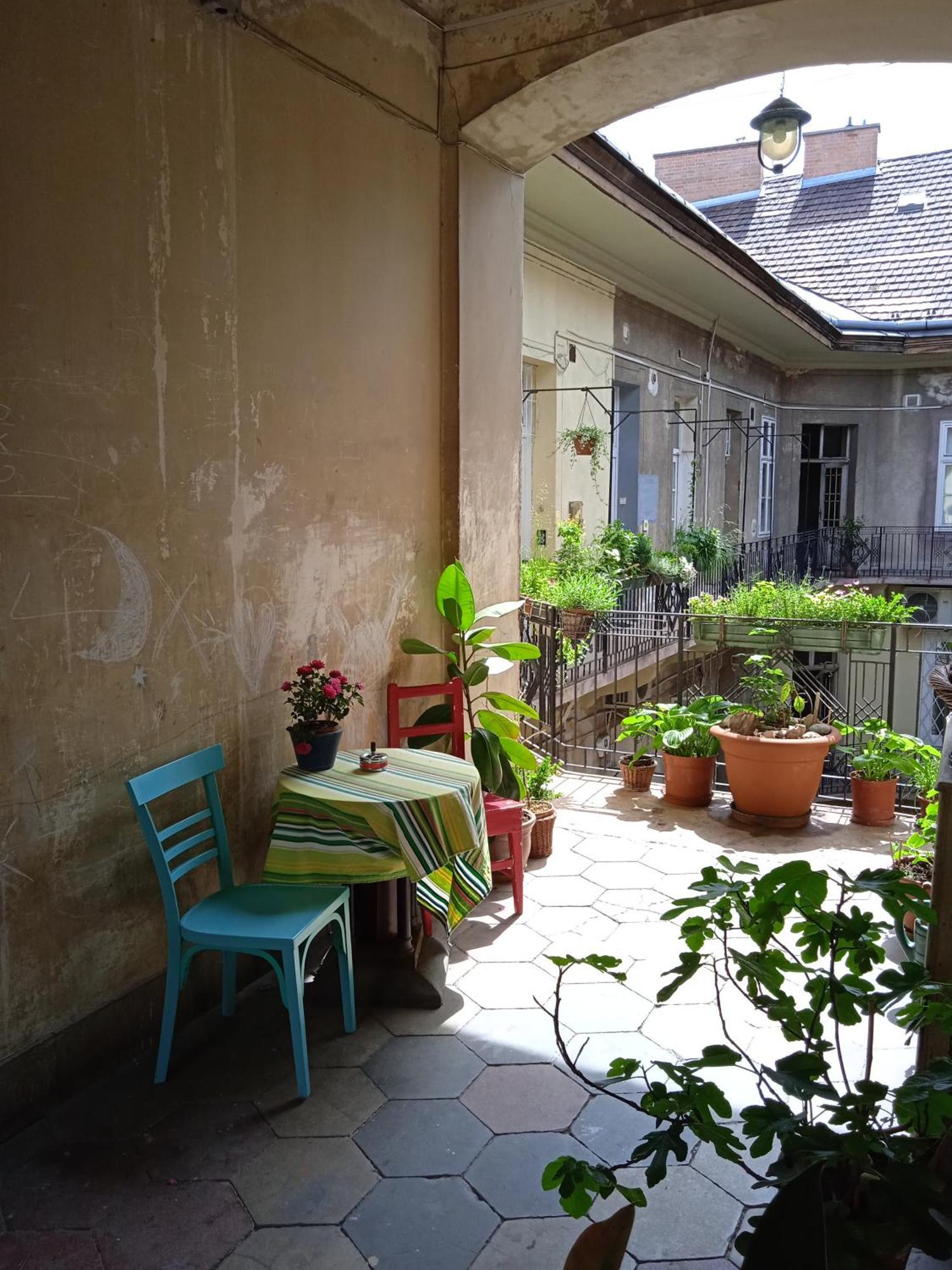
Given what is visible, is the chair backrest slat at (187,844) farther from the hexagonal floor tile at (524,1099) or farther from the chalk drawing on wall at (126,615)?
the hexagonal floor tile at (524,1099)

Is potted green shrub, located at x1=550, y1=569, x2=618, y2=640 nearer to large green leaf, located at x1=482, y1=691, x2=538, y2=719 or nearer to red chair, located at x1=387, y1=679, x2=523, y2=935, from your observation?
large green leaf, located at x1=482, y1=691, x2=538, y2=719

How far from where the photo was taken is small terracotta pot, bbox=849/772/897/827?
5.87 m

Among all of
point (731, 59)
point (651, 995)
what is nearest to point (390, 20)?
point (731, 59)

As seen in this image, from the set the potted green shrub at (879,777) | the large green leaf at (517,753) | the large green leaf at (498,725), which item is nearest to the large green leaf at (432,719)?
the large green leaf at (498,725)

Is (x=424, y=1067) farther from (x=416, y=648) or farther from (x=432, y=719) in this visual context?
(x=416, y=648)

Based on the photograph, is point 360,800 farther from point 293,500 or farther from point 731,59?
point 731,59

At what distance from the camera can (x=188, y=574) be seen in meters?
3.53

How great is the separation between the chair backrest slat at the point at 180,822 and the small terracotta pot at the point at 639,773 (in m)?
Result: 3.40

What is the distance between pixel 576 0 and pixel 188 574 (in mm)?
3157

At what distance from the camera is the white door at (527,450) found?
9391mm

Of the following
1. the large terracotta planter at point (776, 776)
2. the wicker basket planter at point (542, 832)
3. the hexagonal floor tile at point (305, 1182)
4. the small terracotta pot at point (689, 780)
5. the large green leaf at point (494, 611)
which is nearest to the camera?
the hexagonal floor tile at point (305, 1182)

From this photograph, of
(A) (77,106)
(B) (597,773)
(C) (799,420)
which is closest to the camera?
(A) (77,106)

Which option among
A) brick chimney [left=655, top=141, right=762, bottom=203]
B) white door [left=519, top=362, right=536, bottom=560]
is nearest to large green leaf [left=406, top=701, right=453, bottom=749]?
white door [left=519, top=362, right=536, bottom=560]

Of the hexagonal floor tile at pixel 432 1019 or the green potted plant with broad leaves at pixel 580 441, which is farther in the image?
the green potted plant with broad leaves at pixel 580 441
